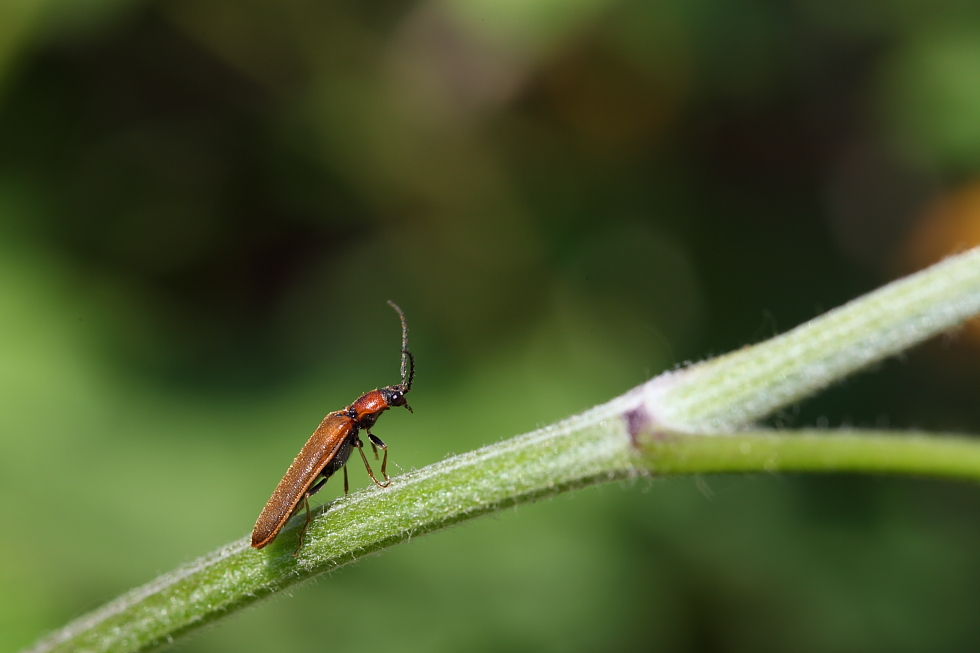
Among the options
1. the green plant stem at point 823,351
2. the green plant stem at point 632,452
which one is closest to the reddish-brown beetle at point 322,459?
the green plant stem at point 632,452

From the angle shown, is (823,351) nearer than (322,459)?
Yes

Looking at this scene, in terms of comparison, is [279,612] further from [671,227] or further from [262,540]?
[671,227]

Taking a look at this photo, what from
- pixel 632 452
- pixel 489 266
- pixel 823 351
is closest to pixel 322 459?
pixel 632 452

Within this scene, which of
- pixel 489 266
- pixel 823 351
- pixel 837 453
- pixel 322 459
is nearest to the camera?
pixel 837 453

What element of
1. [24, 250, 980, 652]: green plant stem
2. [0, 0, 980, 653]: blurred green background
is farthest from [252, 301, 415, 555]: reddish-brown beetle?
[0, 0, 980, 653]: blurred green background

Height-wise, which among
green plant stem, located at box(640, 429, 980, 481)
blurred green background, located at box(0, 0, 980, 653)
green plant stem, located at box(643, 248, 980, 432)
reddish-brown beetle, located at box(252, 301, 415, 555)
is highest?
blurred green background, located at box(0, 0, 980, 653)

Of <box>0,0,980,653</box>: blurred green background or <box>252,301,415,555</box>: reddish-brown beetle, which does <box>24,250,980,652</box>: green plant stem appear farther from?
<box>0,0,980,653</box>: blurred green background

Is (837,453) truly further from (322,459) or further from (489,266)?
(489,266)
